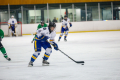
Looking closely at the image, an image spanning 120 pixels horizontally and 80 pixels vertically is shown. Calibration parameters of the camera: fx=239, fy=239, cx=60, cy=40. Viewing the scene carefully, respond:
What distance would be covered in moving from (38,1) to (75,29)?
363cm

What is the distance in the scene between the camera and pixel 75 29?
17.8 m

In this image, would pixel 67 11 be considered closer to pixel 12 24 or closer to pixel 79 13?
pixel 79 13

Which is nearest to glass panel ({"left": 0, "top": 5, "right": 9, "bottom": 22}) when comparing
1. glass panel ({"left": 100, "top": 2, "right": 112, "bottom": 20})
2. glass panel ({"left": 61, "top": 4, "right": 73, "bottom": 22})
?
glass panel ({"left": 61, "top": 4, "right": 73, "bottom": 22})

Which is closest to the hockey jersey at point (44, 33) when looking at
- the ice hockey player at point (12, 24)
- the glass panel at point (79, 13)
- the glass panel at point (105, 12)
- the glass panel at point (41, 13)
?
the ice hockey player at point (12, 24)

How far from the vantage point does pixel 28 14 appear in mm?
18062

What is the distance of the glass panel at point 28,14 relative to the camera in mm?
17812

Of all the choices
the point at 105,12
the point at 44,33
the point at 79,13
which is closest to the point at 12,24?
the point at 79,13

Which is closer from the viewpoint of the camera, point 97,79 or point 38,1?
point 97,79

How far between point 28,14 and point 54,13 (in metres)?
1.97

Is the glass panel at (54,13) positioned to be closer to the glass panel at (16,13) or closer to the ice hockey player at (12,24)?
the glass panel at (16,13)

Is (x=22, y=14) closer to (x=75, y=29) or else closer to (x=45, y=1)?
(x=45, y=1)

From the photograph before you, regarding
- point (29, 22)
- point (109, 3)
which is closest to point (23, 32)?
point (29, 22)

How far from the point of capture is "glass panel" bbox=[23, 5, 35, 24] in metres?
17.8

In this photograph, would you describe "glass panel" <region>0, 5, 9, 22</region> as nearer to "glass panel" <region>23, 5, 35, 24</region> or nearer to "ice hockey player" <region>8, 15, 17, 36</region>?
"glass panel" <region>23, 5, 35, 24</region>
